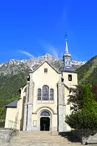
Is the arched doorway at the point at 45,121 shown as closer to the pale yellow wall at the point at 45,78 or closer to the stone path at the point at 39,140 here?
the pale yellow wall at the point at 45,78

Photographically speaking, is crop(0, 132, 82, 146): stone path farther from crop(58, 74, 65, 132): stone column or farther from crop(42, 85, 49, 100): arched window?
crop(42, 85, 49, 100): arched window

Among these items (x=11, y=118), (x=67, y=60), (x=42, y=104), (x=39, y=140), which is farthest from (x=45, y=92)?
(x=67, y=60)

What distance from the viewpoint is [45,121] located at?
36.6 meters

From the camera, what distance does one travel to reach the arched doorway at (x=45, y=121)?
35.3m

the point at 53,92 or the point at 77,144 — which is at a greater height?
the point at 53,92

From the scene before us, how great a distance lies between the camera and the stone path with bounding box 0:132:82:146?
871 inches

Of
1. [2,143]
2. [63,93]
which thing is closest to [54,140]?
[2,143]

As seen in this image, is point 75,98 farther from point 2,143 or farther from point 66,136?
point 2,143

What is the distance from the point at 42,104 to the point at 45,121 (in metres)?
3.40

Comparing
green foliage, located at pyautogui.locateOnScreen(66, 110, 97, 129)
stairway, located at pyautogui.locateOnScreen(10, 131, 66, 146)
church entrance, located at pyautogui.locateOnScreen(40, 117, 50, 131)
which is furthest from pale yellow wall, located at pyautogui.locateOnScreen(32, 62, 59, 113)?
green foliage, located at pyautogui.locateOnScreen(66, 110, 97, 129)

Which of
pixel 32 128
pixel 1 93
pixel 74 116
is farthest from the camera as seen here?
pixel 1 93

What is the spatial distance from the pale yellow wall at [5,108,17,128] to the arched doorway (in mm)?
5044

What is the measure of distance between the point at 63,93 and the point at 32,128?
8.14m

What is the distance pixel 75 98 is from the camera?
115ft
